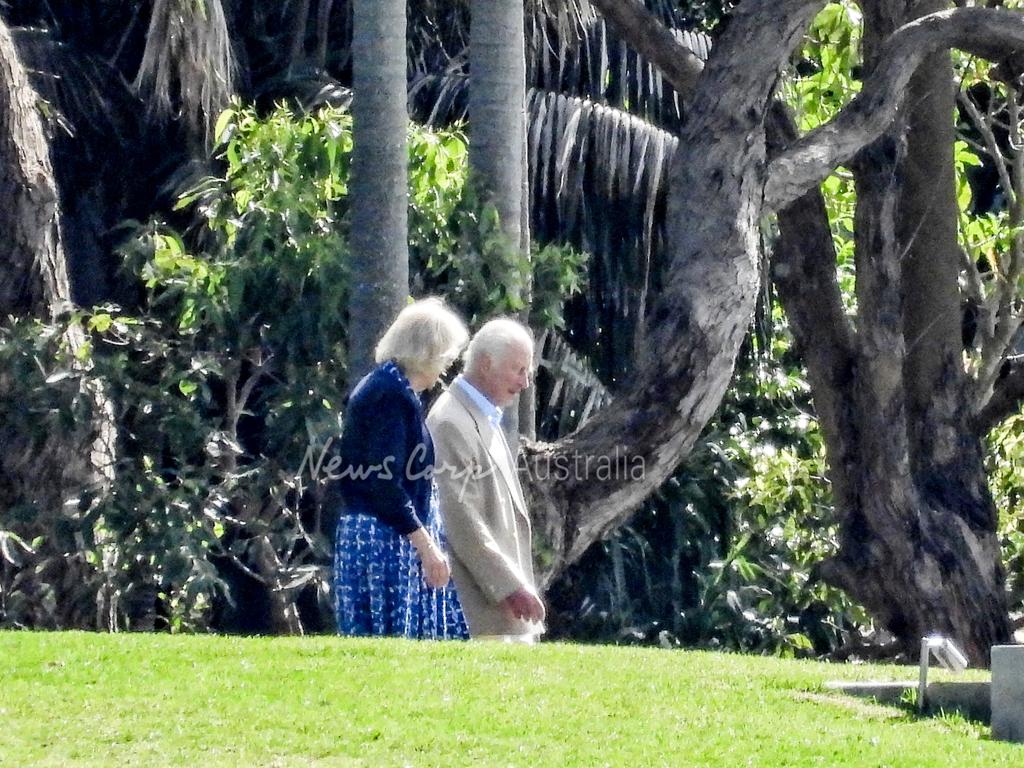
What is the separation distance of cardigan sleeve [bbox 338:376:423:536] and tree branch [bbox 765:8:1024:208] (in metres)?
3.08

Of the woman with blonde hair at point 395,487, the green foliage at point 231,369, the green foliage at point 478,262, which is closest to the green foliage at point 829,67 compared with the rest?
the green foliage at point 231,369

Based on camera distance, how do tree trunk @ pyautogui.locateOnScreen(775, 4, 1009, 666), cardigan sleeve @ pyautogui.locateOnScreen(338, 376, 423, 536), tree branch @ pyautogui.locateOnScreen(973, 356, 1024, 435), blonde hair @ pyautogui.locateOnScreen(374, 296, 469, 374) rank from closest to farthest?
cardigan sleeve @ pyautogui.locateOnScreen(338, 376, 423, 536)
blonde hair @ pyautogui.locateOnScreen(374, 296, 469, 374)
tree trunk @ pyautogui.locateOnScreen(775, 4, 1009, 666)
tree branch @ pyautogui.locateOnScreen(973, 356, 1024, 435)

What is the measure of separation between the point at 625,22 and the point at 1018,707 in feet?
17.9

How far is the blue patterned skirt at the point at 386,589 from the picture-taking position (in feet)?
19.5

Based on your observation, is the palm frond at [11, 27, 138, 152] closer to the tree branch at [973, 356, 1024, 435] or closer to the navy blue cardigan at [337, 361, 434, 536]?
the navy blue cardigan at [337, 361, 434, 536]

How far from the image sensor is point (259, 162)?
320 inches

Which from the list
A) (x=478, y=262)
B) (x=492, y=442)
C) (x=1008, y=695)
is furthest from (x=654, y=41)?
(x=1008, y=695)

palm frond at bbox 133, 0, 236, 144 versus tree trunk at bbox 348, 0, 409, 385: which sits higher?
palm frond at bbox 133, 0, 236, 144

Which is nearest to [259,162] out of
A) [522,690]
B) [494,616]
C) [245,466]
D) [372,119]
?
[372,119]

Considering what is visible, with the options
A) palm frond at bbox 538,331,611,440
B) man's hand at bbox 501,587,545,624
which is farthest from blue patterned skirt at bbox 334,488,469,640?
palm frond at bbox 538,331,611,440

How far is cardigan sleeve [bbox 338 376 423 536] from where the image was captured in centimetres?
577

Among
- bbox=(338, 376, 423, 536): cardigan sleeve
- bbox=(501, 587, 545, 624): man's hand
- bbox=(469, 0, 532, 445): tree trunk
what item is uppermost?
bbox=(469, 0, 532, 445): tree trunk

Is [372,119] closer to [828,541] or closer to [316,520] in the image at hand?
[316,520]

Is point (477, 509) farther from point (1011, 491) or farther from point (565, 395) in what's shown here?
point (1011, 491)
